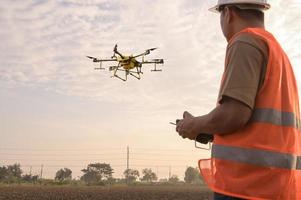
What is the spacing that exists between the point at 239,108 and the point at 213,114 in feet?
0.55

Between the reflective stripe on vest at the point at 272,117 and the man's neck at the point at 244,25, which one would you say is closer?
the reflective stripe on vest at the point at 272,117

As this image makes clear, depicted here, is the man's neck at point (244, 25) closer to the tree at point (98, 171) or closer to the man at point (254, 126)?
the man at point (254, 126)

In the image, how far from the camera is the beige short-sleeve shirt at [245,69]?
9.90 ft

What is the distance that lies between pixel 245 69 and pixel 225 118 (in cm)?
31

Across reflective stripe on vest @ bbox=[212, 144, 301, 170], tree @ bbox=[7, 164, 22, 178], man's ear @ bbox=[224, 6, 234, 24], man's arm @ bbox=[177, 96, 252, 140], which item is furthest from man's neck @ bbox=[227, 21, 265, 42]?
tree @ bbox=[7, 164, 22, 178]

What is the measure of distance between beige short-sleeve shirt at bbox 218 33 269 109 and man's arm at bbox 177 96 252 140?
4cm

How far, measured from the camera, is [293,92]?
10.9ft

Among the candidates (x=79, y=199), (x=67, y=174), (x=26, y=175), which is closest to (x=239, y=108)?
(x=79, y=199)

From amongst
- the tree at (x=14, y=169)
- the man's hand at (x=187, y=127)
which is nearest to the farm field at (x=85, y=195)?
the man's hand at (x=187, y=127)

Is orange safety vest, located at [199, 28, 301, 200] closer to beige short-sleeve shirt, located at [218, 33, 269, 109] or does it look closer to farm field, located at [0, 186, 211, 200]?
beige short-sleeve shirt, located at [218, 33, 269, 109]

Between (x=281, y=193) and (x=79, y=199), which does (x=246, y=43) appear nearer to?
(x=281, y=193)

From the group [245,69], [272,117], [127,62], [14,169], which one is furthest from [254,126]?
[14,169]

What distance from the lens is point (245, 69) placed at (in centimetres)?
304

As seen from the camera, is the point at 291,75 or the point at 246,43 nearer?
the point at 246,43
